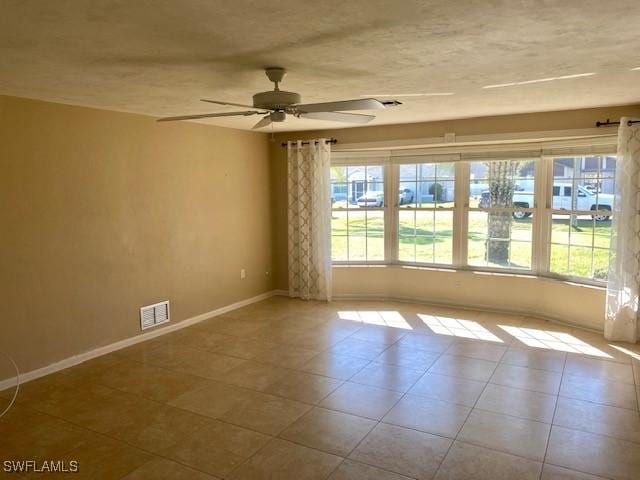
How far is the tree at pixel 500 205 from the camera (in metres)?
5.64

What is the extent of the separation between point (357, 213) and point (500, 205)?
187 cm

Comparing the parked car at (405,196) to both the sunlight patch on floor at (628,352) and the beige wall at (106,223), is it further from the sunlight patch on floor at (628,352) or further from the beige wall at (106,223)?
the sunlight patch on floor at (628,352)

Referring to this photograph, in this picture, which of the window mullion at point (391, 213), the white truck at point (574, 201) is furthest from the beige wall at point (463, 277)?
the white truck at point (574, 201)

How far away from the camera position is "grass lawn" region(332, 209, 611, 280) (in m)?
5.06

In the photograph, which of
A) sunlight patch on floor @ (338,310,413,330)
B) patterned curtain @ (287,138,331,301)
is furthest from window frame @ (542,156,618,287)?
patterned curtain @ (287,138,331,301)

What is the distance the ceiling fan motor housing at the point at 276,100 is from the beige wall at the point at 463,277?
10.1ft

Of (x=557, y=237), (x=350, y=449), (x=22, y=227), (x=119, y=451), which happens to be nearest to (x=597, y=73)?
(x=557, y=237)

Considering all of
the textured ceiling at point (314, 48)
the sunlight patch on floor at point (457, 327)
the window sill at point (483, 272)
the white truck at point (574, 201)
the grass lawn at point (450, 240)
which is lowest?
the sunlight patch on floor at point (457, 327)

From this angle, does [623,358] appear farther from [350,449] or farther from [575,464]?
[350,449]

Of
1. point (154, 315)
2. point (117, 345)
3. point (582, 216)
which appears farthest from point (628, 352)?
point (117, 345)

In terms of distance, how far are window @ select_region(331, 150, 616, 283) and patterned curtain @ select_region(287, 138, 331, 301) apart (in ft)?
1.36

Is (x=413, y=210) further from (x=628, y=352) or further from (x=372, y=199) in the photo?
(x=628, y=352)

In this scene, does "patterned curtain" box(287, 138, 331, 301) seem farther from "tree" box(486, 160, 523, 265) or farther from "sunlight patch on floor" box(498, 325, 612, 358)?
"sunlight patch on floor" box(498, 325, 612, 358)

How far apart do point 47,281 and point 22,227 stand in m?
0.50
